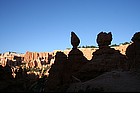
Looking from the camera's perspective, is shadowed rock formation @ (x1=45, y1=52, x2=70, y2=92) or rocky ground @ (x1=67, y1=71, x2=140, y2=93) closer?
rocky ground @ (x1=67, y1=71, x2=140, y2=93)

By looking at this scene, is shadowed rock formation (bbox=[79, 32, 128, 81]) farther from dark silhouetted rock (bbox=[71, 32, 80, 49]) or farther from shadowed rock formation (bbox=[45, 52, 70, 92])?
dark silhouetted rock (bbox=[71, 32, 80, 49])

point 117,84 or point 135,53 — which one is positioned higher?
point 135,53

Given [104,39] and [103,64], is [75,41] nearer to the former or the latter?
[104,39]

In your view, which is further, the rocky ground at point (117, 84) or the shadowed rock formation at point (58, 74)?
the shadowed rock formation at point (58, 74)

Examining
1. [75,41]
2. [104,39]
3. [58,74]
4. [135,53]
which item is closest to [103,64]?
[104,39]

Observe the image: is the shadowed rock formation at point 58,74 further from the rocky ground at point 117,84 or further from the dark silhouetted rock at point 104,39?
the rocky ground at point 117,84

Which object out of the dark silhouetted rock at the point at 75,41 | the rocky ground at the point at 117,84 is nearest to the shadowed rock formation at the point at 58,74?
the dark silhouetted rock at the point at 75,41

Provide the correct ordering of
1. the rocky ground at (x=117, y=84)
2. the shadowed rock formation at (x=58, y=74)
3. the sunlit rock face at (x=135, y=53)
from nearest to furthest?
the rocky ground at (x=117, y=84), the sunlit rock face at (x=135, y=53), the shadowed rock formation at (x=58, y=74)

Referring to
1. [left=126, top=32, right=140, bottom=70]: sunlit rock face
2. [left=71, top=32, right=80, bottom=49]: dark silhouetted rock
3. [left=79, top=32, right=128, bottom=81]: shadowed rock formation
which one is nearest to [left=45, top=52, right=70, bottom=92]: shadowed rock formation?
→ [left=71, top=32, right=80, bottom=49]: dark silhouetted rock

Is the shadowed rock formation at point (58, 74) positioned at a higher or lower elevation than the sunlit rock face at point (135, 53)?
lower

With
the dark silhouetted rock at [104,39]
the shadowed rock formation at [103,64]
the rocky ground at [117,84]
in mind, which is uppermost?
the dark silhouetted rock at [104,39]

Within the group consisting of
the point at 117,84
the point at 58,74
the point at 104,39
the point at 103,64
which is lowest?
the point at 117,84

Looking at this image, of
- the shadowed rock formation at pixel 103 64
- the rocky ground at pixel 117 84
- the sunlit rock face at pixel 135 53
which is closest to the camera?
the rocky ground at pixel 117 84
